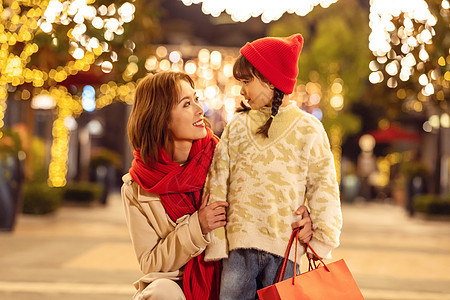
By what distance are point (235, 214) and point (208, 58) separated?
1962 centimetres

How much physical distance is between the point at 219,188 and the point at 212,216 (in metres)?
0.12

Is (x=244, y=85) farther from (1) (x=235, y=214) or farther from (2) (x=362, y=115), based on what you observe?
(2) (x=362, y=115)

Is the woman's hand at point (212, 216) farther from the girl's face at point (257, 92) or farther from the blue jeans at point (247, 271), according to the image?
the girl's face at point (257, 92)

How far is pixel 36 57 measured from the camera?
6445 mm

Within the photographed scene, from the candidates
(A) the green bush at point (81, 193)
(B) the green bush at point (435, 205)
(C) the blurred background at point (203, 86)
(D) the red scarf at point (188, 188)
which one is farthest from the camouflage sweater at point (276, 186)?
(A) the green bush at point (81, 193)

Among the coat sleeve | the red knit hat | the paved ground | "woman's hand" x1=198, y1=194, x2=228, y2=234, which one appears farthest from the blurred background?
"woman's hand" x1=198, y1=194, x2=228, y2=234

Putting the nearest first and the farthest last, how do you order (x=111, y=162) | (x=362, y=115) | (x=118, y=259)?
(x=118, y=259) < (x=111, y=162) < (x=362, y=115)

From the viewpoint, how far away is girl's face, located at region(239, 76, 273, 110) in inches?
98.1

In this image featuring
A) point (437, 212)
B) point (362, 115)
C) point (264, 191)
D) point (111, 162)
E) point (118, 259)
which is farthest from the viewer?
point (362, 115)

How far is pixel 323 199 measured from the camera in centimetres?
238

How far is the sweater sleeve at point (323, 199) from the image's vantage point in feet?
7.78

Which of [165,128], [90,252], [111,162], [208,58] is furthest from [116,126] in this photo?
[165,128]

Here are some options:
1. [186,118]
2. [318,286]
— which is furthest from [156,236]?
[318,286]

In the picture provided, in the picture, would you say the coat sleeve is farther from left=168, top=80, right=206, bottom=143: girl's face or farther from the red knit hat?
the red knit hat
